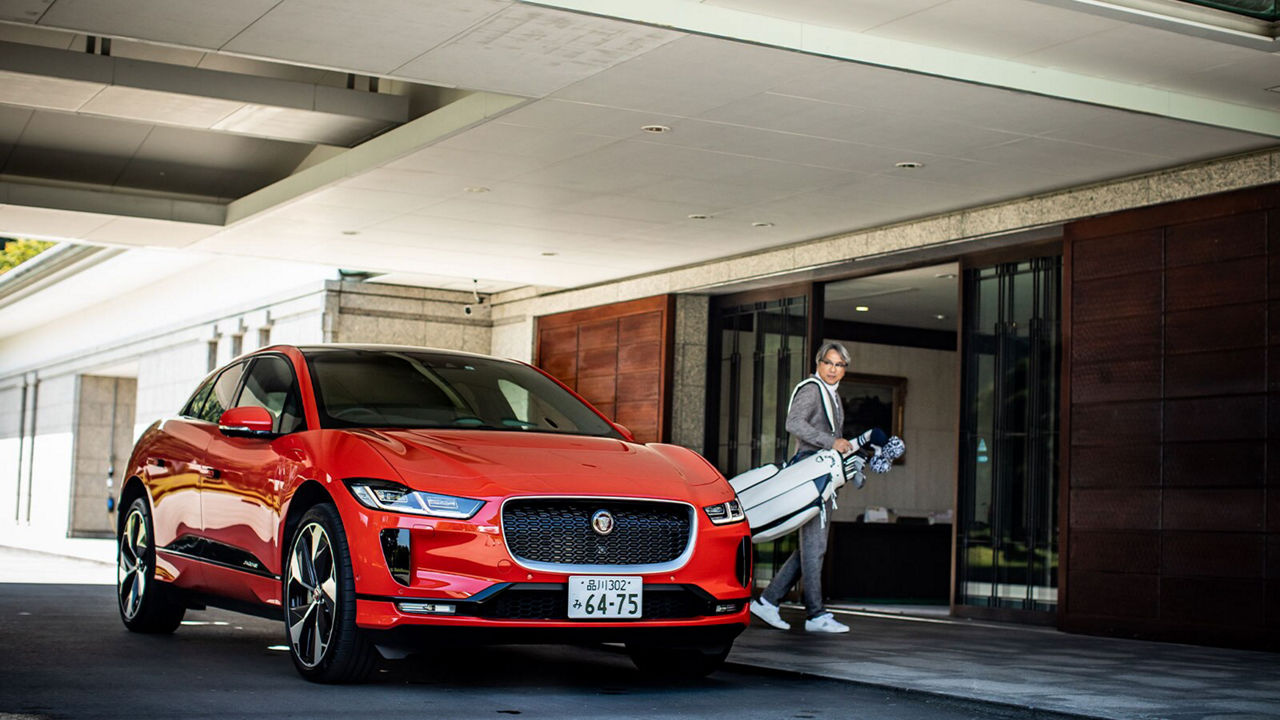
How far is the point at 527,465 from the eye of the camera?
575 centimetres

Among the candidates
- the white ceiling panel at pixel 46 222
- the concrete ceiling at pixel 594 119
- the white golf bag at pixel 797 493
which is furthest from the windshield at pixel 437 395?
the white ceiling panel at pixel 46 222

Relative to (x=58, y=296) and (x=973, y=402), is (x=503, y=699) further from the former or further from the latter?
(x=58, y=296)

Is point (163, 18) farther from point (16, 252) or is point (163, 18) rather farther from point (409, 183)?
point (16, 252)

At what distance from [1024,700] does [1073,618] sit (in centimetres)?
502

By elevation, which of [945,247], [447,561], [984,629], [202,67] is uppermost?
[202,67]

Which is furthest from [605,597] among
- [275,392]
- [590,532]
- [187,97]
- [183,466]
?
[187,97]

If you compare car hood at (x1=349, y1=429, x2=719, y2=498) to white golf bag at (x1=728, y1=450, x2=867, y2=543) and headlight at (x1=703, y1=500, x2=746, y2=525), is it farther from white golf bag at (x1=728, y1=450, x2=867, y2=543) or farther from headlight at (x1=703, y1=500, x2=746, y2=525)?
white golf bag at (x1=728, y1=450, x2=867, y2=543)

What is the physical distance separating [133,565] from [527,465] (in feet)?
10.6

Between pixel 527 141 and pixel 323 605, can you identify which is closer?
pixel 323 605

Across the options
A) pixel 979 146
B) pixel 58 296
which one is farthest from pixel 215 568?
pixel 58 296

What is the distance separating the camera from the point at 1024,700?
564cm

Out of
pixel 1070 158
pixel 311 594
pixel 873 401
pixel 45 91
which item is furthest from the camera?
pixel 873 401

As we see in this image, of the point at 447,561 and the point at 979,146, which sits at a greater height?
the point at 979,146

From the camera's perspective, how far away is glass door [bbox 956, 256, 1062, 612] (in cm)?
1098
